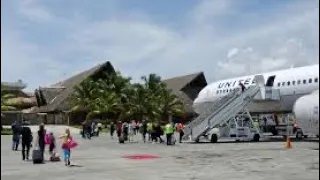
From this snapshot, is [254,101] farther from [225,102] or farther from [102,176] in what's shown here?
[102,176]

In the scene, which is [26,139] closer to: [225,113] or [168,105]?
[225,113]

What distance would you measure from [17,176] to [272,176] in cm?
716

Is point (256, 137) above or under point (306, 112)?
under

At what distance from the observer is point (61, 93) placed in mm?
81250

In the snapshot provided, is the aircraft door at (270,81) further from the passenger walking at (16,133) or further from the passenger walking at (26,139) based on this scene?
the passenger walking at (26,139)

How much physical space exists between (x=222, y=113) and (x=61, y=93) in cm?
4973

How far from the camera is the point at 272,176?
14562mm

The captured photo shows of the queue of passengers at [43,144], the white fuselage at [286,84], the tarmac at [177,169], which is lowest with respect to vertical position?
the tarmac at [177,169]

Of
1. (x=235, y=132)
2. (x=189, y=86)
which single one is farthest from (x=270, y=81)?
(x=189, y=86)

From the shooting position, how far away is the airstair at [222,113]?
34344 millimetres

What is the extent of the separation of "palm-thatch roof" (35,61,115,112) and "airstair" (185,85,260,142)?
38742mm

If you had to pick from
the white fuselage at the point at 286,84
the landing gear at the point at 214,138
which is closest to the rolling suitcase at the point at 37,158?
the landing gear at the point at 214,138

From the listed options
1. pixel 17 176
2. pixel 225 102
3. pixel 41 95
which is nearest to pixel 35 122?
pixel 41 95

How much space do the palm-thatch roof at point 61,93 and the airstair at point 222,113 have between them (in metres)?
38.7
